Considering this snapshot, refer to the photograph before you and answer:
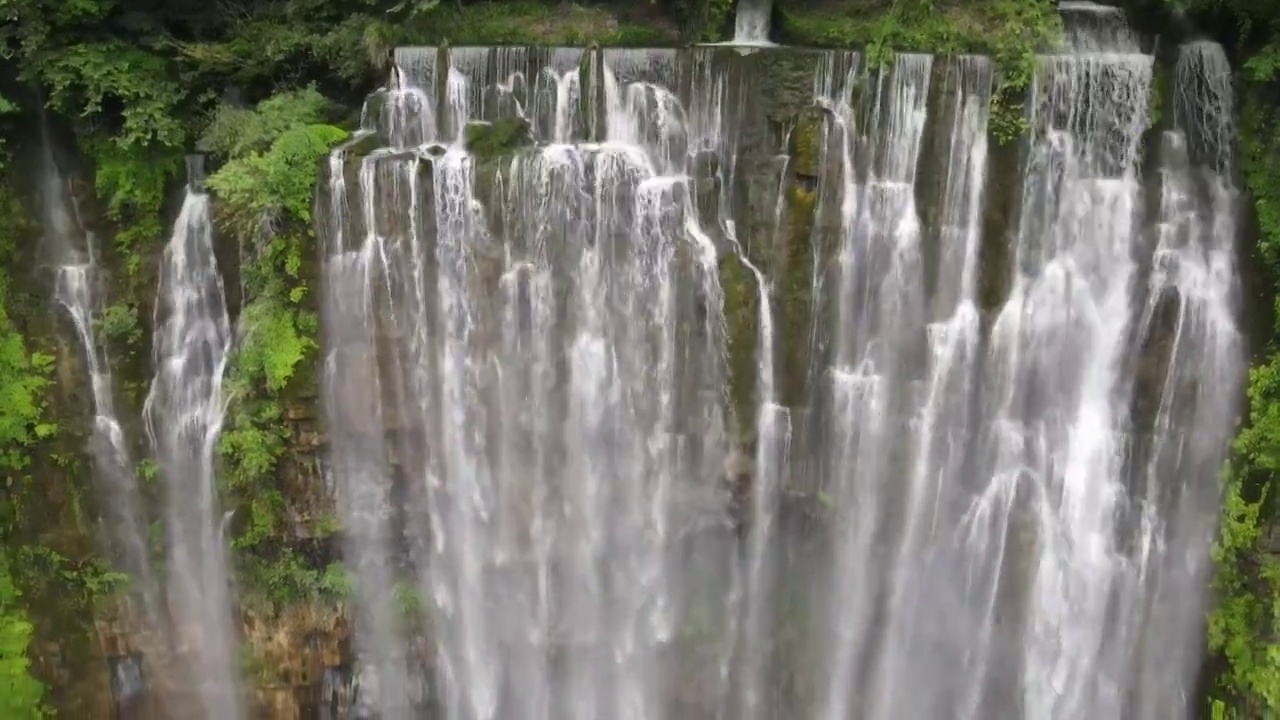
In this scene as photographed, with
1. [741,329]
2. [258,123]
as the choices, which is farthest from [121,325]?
[741,329]

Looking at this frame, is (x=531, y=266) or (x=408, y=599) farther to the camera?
(x=408, y=599)

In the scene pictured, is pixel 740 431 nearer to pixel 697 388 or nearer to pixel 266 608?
pixel 697 388

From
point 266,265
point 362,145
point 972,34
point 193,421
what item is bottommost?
point 193,421

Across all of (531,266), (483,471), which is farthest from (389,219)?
(483,471)

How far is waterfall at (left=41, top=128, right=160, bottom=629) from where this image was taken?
1341 cm

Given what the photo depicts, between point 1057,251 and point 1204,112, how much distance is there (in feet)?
7.73

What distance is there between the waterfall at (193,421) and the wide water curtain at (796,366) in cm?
25

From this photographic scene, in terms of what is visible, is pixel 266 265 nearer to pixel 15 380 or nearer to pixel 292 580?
pixel 15 380

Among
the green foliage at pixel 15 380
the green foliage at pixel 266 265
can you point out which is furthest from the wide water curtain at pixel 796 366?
the green foliage at pixel 15 380

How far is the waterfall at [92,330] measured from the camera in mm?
13414

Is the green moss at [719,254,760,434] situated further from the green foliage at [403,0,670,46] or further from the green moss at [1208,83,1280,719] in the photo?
the green moss at [1208,83,1280,719]

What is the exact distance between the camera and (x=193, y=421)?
1346cm

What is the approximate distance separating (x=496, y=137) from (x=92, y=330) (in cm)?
607

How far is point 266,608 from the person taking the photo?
13.9 m
